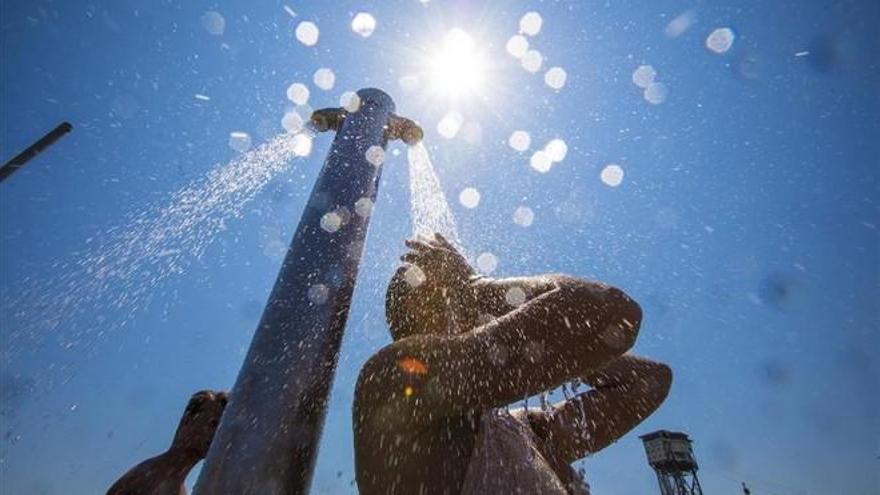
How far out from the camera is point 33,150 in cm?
882

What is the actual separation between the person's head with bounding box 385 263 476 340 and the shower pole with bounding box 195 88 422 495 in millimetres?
369

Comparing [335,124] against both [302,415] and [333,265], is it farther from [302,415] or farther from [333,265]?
[302,415]

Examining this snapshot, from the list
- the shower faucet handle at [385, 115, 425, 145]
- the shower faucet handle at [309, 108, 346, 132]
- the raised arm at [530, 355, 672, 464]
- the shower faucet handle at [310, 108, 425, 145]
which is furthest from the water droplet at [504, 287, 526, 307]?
the shower faucet handle at [309, 108, 346, 132]

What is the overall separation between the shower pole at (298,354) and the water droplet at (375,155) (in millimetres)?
65

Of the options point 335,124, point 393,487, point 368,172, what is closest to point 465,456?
point 393,487

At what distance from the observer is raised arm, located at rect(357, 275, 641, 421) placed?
1.55 metres

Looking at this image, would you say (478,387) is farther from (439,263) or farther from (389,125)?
(389,125)

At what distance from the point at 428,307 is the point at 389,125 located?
2.61 m

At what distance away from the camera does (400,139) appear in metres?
4.65

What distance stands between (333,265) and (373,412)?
3.30 feet

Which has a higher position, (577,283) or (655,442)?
(655,442)

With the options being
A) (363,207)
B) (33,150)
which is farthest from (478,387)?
(33,150)

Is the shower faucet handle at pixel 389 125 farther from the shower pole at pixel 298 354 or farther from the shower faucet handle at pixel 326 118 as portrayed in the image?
the shower pole at pixel 298 354

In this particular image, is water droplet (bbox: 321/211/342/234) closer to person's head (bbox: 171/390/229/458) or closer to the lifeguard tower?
person's head (bbox: 171/390/229/458)
